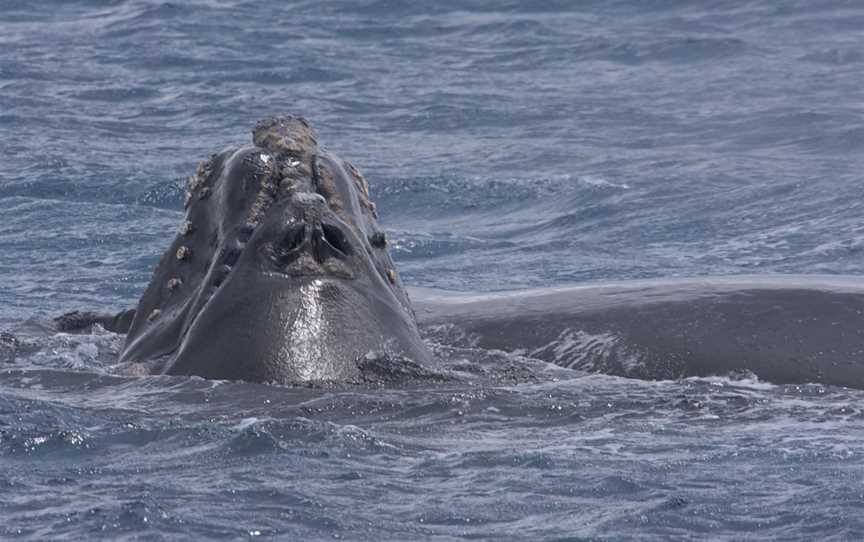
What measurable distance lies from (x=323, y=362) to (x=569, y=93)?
1682 cm

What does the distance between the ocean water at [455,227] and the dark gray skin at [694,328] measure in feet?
0.80

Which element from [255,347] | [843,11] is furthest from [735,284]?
[843,11]

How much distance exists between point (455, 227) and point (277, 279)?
9.86 meters

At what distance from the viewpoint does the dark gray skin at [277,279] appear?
7.55 meters

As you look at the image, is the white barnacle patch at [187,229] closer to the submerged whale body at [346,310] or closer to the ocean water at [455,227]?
the submerged whale body at [346,310]

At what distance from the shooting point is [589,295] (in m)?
9.96

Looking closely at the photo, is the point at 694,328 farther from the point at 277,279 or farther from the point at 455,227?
the point at 455,227

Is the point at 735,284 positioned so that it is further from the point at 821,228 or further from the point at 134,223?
the point at 134,223

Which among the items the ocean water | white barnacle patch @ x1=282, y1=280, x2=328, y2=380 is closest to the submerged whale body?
white barnacle patch @ x1=282, y1=280, x2=328, y2=380

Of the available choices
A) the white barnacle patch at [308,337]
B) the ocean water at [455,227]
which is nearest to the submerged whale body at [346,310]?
the white barnacle patch at [308,337]

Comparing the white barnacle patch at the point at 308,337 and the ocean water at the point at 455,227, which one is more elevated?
the white barnacle patch at the point at 308,337

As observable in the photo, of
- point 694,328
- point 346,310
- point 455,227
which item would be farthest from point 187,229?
point 455,227

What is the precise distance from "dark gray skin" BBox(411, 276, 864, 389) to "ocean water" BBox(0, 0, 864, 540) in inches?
9.6

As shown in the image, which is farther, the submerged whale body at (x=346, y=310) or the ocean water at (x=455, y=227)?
the submerged whale body at (x=346, y=310)
